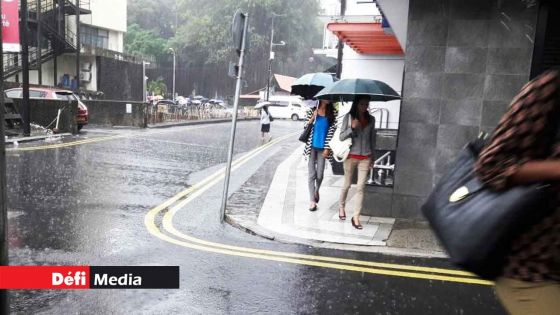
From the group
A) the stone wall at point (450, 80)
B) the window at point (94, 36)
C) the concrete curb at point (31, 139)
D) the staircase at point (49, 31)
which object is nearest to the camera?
the stone wall at point (450, 80)

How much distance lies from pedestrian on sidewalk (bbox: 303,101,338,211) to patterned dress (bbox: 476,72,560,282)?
214 inches

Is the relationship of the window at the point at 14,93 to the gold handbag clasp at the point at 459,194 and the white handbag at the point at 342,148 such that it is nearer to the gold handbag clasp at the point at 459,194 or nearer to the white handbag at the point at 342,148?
the white handbag at the point at 342,148

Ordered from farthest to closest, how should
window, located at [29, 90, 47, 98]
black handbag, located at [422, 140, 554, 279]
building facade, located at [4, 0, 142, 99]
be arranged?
1. building facade, located at [4, 0, 142, 99]
2. window, located at [29, 90, 47, 98]
3. black handbag, located at [422, 140, 554, 279]

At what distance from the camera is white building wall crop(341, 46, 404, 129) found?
13414 mm

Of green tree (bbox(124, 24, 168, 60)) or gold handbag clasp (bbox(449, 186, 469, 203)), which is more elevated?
green tree (bbox(124, 24, 168, 60))

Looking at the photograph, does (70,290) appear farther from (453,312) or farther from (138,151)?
→ (138,151)

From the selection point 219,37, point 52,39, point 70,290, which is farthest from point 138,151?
point 219,37

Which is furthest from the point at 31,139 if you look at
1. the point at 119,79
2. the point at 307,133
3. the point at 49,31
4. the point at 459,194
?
the point at 119,79

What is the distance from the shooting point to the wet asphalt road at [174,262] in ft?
12.8

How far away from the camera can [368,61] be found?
45.9ft

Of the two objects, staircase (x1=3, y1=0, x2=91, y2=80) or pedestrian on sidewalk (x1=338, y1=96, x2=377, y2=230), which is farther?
staircase (x1=3, y1=0, x2=91, y2=80)

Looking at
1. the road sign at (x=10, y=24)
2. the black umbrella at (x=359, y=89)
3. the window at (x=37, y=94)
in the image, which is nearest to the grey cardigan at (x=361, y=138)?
the black umbrella at (x=359, y=89)

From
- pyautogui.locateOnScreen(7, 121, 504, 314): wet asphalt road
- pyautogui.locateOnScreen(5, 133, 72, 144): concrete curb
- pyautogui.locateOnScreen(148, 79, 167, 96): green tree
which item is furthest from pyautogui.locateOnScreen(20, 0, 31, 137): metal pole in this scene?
pyautogui.locateOnScreen(148, 79, 167, 96): green tree

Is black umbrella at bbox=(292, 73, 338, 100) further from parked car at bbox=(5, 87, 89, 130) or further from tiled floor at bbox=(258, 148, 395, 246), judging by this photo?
parked car at bbox=(5, 87, 89, 130)
